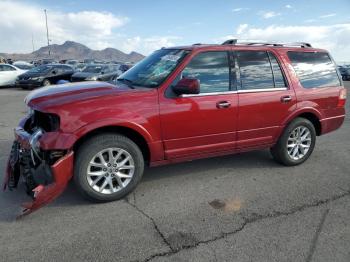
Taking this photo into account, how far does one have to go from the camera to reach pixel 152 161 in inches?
162

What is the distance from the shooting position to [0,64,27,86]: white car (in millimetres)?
17766

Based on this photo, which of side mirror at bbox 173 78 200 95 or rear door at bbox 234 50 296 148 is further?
rear door at bbox 234 50 296 148

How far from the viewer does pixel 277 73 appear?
15.8 feet

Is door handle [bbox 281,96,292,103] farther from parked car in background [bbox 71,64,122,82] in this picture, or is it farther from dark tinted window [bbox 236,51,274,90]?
parked car in background [bbox 71,64,122,82]

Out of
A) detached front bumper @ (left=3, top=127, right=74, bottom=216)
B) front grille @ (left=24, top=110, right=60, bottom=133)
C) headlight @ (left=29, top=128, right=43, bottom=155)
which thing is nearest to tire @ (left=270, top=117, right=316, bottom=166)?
detached front bumper @ (left=3, top=127, right=74, bottom=216)

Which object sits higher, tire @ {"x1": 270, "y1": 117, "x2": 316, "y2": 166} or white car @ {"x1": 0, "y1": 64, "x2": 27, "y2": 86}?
white car @ {"x1": 0, "y1": 64, "x2": 27, "y2": 86}

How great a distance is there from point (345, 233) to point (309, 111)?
2.28m

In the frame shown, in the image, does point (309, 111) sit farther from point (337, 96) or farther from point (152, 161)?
point (152, 161)

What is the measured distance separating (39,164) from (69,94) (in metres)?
0.87

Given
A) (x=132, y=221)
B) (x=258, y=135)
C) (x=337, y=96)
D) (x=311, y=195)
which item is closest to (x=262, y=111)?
(x=258, y=135)

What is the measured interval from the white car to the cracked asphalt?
585 inches

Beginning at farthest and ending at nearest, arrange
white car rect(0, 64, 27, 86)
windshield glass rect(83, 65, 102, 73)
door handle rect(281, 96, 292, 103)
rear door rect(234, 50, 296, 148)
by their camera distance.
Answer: windshield glass rect(83, 65, 102, 73) → white car rect(0, 64, 27, 86) → door handle rect(281, 96, 292, 103) → rear door rect(234, 50, 296, 148)

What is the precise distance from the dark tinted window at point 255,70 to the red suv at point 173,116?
2 centimetres

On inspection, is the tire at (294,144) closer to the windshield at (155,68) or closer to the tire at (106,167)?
the windshield at (155,68)
